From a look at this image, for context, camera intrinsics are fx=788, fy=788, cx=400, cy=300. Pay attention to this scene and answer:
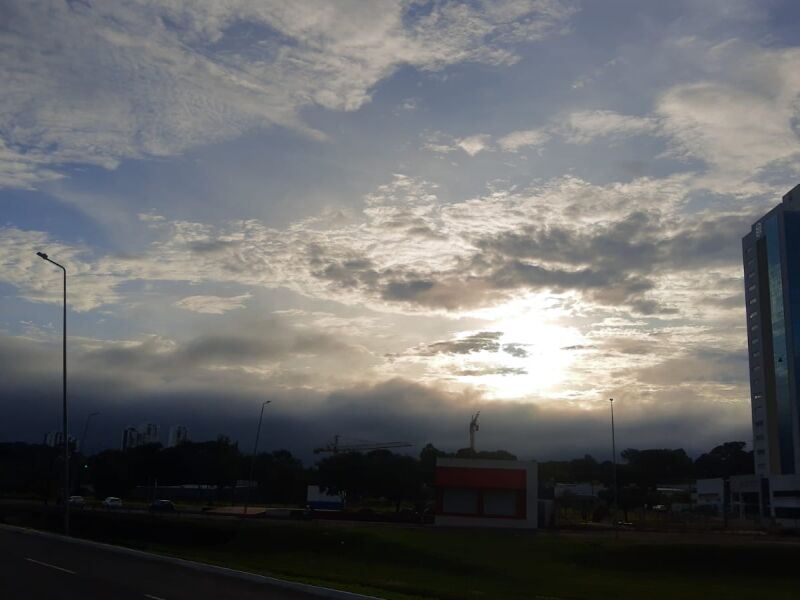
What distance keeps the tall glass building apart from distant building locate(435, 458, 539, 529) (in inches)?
2063

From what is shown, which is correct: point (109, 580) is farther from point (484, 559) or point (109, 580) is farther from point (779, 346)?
point (779, 346)

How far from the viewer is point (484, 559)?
41.1 meters

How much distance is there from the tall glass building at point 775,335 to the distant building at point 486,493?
52401 millimetres

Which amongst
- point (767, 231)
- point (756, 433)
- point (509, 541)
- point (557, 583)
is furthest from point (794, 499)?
point (557, 583)

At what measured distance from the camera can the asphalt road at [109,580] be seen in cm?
1995

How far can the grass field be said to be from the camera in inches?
1270

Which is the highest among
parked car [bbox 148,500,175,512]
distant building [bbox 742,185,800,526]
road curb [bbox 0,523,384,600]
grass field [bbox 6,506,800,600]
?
distant building [bbox 742,185,800,526]

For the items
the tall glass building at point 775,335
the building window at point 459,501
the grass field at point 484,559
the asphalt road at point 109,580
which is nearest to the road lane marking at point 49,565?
the asphalt road at point 109,580

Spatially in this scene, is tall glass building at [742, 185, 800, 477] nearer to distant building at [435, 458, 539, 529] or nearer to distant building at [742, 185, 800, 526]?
distant building at [742, 185, 800, 526]

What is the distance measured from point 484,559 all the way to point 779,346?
8579cm

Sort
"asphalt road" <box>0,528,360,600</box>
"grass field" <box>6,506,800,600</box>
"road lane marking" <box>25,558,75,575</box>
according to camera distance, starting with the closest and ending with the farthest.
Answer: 1. "asphalt road" <box>0,528,360,600</box>
2. "road lane marking" <box>25,558,75,575</box>
3. "grass field" <box>6,506,800,600</box>

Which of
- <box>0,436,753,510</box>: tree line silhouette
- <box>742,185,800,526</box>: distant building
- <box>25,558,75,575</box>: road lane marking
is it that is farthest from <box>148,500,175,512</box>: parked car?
<box>742,185,800,526</box>: distant building

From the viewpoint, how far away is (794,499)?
10181 centimetres

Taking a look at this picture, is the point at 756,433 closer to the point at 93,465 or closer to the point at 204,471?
the point at 204,471
